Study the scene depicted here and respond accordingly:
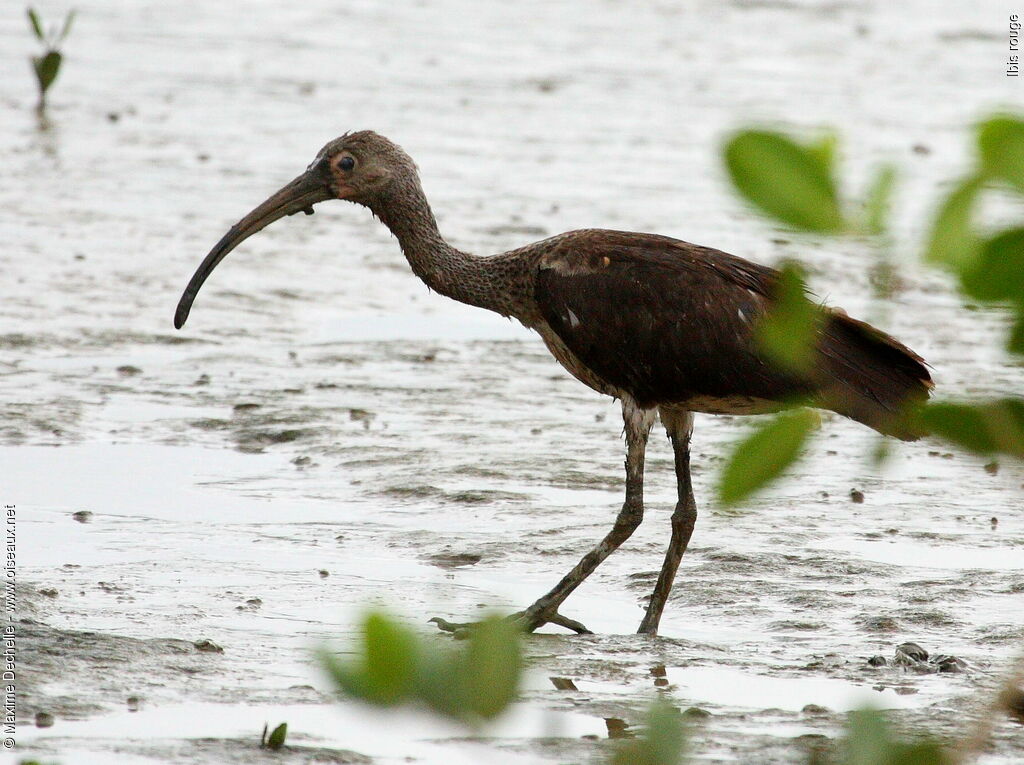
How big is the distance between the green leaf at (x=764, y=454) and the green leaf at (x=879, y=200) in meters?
0.34

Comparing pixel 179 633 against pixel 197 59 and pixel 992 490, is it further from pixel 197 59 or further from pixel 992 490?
pixel 197 59

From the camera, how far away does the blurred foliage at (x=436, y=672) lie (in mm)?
1840

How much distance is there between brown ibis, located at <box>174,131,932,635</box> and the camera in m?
5.99

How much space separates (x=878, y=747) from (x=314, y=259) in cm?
1000

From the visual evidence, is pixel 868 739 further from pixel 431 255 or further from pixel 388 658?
pixel 431 255

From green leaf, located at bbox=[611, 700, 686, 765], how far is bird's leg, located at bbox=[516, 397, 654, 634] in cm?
417

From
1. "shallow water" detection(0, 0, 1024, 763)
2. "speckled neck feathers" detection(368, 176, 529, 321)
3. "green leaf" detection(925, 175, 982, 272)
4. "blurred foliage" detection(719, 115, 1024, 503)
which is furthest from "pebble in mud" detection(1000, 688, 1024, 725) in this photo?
"speckled neck feathers" detection(368, 176, 529, 321)

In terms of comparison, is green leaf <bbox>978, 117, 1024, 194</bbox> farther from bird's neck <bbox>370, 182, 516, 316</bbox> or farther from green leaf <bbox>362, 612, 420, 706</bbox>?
bird's neck <bbox>370, 182, 516, 316</bbox>

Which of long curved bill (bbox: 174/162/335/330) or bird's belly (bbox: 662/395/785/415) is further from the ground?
long curved bill (bbox: 174/162/335/330)

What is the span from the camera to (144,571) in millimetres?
6461

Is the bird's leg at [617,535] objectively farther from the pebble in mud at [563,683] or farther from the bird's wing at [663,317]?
the pebble in mud at [563,683]

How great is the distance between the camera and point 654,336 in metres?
6.25

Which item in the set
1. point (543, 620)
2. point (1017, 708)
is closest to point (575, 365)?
point (543, 620)

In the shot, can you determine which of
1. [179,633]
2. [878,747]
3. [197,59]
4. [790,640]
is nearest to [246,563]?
[179,633]
